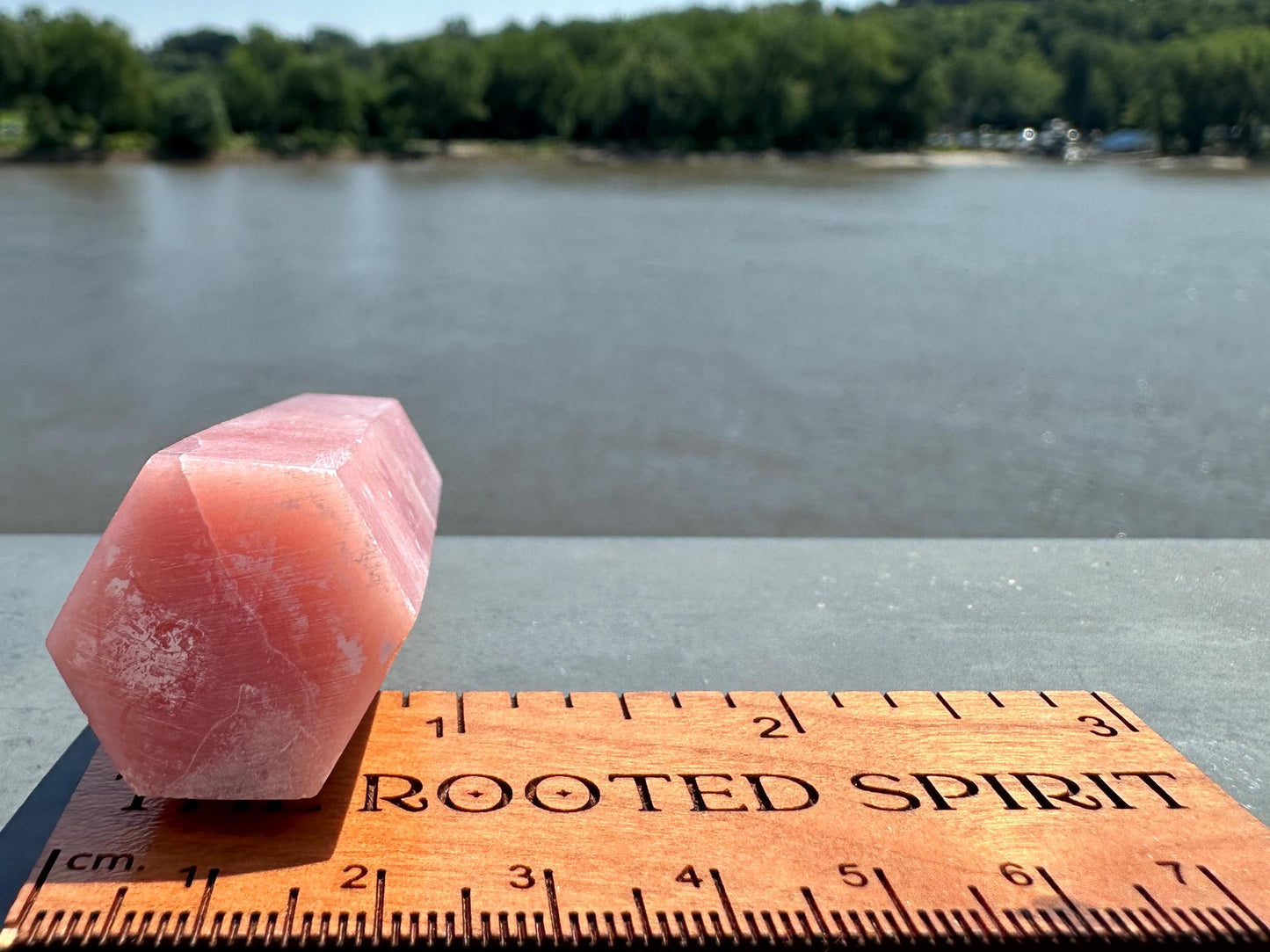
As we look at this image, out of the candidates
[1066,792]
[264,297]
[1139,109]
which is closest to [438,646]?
[1066,792]

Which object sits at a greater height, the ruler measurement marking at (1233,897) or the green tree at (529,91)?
the green tree at (529,91)

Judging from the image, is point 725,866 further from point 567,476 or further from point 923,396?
point 923,396

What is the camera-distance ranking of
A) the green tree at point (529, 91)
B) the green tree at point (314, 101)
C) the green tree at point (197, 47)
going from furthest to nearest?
the green tree at point (197, 47) → the green tree at point (529, 91) → the green tree at point (314, 101)

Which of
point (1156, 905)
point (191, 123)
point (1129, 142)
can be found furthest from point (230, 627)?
point (1129, 142)

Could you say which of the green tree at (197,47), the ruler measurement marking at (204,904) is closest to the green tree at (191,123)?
the ruler measurement marking at (204,904)

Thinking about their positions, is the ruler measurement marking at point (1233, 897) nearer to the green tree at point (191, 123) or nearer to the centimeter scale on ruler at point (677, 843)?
the centimeter scale on ruler at point (677, 843)

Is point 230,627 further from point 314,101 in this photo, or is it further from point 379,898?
point 314,101
